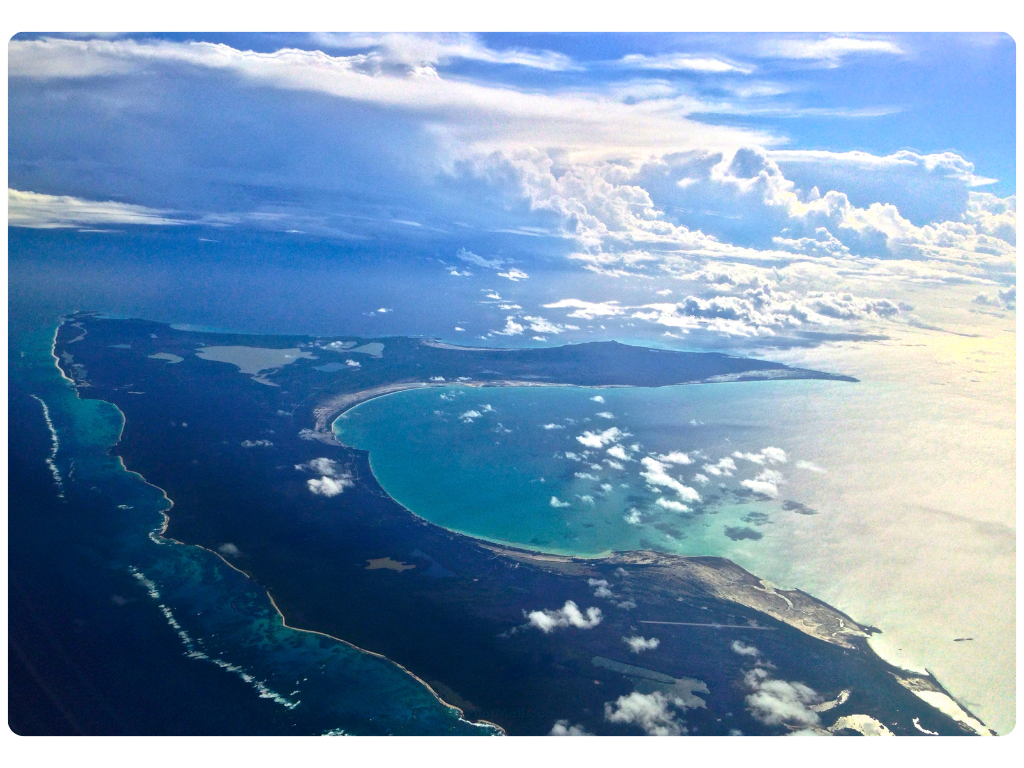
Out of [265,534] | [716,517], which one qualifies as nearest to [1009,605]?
[716,517]

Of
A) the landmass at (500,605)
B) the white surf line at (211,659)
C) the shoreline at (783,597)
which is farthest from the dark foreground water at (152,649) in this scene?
the shoreline at (783,597)

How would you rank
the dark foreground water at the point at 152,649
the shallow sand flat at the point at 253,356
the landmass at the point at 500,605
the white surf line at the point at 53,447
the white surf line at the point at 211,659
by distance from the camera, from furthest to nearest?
1. the shallow sand flat at the point at 253,356
2. the white surf line at the point at 53,447
3. the landmass at the point at 500,605
4. the white surf line at the point at 211,659
5. the dark foreground water at the point at 152,649

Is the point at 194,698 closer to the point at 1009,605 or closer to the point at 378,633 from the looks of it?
the point at 378,633

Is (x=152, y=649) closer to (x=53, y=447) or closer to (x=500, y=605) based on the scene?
(x=500, y=605)

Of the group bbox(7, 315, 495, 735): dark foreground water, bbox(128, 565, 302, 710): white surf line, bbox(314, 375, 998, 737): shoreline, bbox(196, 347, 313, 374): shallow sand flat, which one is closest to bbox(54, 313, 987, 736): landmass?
bbox(314, 375, 998, 737): shoreline

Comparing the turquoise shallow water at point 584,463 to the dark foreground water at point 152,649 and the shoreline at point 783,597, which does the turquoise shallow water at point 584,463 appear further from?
the dark foreground water at point 152,649

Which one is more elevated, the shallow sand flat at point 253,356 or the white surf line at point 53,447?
the shallow sand flat at point 253,356
